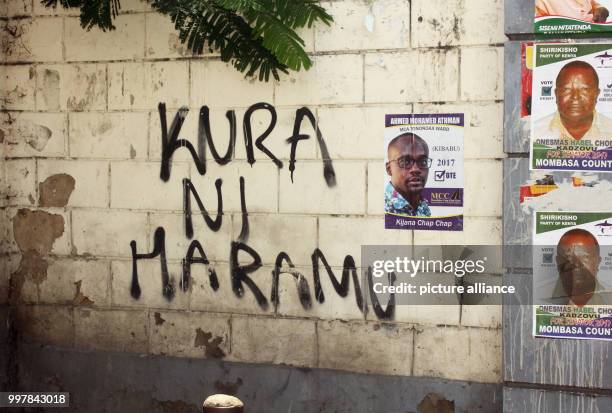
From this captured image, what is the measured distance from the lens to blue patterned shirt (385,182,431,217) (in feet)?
14.6

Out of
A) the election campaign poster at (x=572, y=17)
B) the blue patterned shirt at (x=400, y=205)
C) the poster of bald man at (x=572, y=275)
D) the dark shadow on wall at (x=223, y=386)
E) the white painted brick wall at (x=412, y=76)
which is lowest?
the dark shadow on wall at (x=223, y=386)

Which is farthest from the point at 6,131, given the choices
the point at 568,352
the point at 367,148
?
the point at 568,352

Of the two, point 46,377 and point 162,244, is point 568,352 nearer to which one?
point 162,244

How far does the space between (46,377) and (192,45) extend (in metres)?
2.37

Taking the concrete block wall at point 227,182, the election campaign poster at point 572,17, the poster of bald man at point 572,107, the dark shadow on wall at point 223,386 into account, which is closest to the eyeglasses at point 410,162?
the concrete block wall at point 227,182

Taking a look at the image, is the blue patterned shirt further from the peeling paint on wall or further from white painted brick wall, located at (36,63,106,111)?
the peeling paint on wall

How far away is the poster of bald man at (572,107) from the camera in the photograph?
13.3ft

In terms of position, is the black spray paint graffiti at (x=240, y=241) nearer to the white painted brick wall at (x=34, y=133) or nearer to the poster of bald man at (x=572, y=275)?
the white painted brick wall at (x=34, y=133)

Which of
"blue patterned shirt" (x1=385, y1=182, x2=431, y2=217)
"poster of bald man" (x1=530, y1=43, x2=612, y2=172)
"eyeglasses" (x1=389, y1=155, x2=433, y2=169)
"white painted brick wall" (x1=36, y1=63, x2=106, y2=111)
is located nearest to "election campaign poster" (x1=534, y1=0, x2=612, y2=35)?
"poster of bald man" (x1=530, y1=43, x2=612, y2=172)

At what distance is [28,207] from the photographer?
17.2 feet

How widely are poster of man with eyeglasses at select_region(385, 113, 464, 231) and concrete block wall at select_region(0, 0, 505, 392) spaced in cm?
7

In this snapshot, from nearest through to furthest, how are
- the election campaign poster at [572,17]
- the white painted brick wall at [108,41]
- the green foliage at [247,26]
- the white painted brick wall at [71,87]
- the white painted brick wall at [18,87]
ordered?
the election campaign poster at [572,17], the green foliage at [247,26], the white painted brick wall at [108,41], the white painted brick wall at [71,87], the white painted brick wall at [18,87]

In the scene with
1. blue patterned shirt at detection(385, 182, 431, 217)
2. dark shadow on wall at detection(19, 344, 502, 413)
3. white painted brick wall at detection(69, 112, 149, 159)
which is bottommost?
dark shadow on wall at detection(19, 344, 502, 413)

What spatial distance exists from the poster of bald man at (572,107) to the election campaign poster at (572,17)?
0.07m
